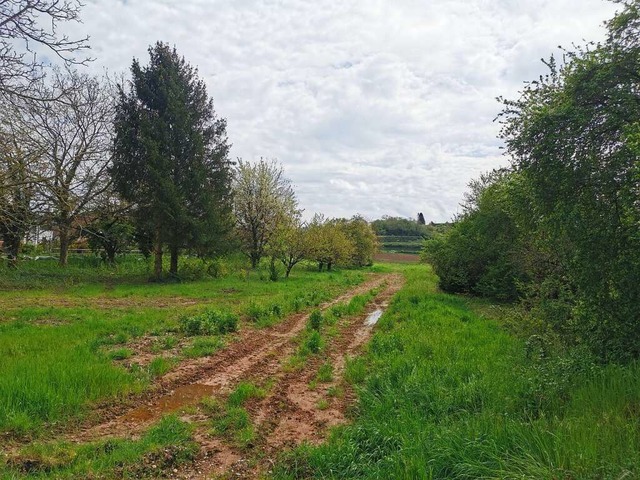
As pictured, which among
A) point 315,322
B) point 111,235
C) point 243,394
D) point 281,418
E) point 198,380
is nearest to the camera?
point 281,418

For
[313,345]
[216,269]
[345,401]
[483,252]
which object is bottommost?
[345,401]

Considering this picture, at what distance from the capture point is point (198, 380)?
741 cm

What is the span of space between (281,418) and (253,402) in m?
0.69

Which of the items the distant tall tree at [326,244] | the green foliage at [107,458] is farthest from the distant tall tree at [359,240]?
the green foliage at [107,458]

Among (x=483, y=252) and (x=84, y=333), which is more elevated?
(x=483, y=252)

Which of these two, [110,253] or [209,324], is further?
[110,253]

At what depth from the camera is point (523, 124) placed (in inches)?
315

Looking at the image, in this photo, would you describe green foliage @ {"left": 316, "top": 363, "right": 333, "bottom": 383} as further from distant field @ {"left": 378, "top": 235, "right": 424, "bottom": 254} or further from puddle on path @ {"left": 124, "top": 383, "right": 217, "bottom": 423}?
distant field @ {"left": 378, "top": 235, "right": 424, "bottom": 254}

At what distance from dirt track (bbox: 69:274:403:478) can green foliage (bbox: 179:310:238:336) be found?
66 cm

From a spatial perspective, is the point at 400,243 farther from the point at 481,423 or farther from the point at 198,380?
the point at 481,423

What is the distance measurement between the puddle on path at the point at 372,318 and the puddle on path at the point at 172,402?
7135 mm

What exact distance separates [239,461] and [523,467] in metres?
2.94

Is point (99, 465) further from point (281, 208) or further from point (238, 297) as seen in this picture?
point (281, 208)

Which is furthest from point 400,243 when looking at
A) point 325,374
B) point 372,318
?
point 325,374
